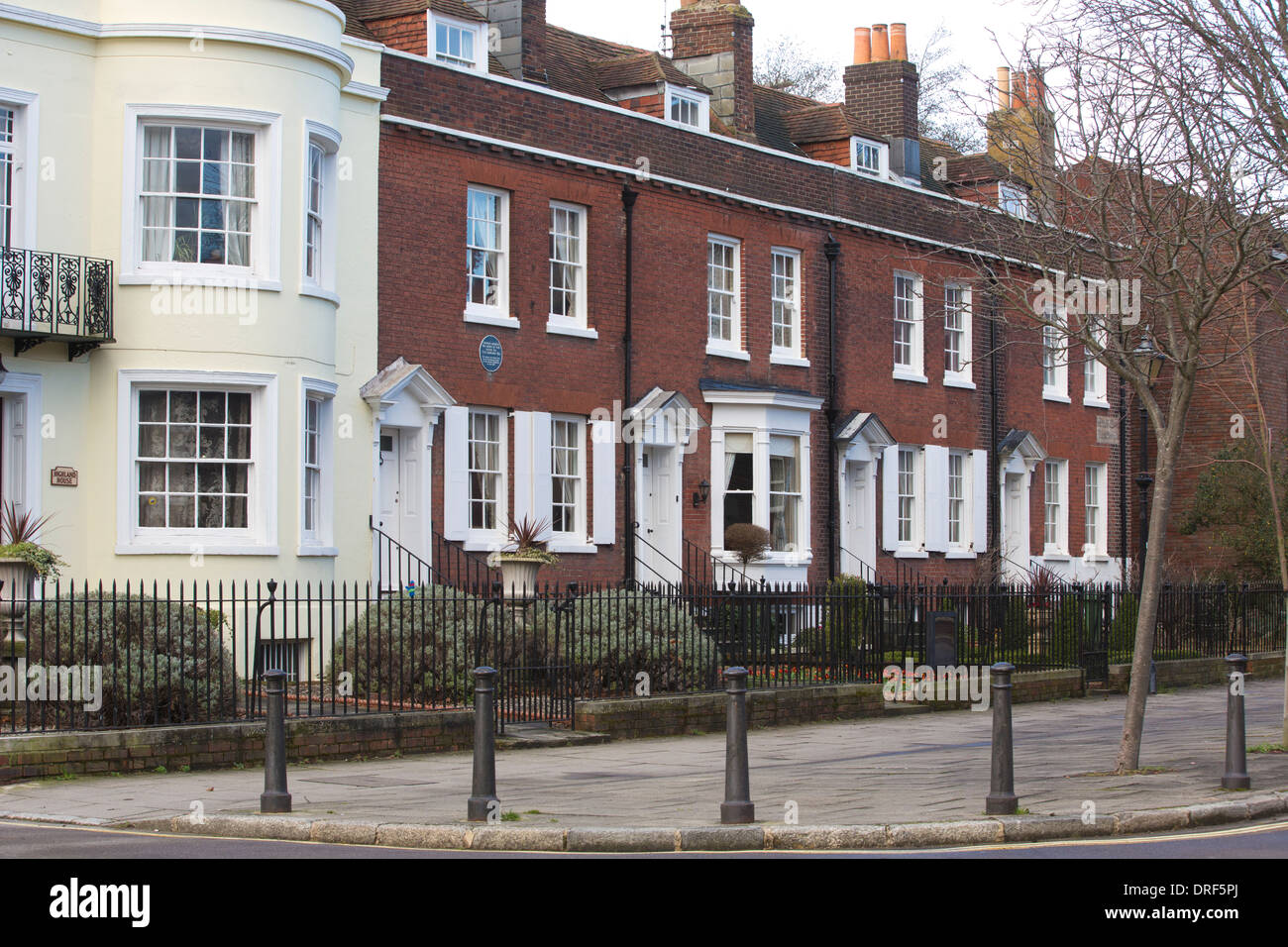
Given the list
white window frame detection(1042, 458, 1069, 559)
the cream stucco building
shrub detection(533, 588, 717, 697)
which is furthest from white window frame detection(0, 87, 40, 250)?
white window frame detection(1042, 458, 1069, 559)

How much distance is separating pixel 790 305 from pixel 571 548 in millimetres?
6867

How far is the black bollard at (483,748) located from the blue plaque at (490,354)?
1279 centimetres

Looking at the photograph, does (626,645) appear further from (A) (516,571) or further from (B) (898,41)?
(B) (898,41)

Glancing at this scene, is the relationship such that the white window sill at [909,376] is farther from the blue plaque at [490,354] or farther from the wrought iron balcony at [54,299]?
the wrought iron balcony at [54,299]

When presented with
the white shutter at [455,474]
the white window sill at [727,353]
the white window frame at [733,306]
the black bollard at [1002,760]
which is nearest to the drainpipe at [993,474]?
the white window frame at [733,306]

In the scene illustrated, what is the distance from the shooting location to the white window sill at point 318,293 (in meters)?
20.5

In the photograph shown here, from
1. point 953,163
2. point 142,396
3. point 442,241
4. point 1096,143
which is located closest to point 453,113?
point 442,241

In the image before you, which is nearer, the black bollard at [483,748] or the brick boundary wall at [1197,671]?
the black bollard at [483,748]

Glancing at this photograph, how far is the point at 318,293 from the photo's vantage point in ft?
68.0

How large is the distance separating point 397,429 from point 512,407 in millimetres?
1971

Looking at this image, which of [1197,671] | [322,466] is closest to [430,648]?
[322,466]

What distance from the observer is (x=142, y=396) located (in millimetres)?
19766

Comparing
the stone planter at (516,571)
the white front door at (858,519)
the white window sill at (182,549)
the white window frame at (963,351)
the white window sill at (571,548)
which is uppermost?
the white window frame at (963,351)
